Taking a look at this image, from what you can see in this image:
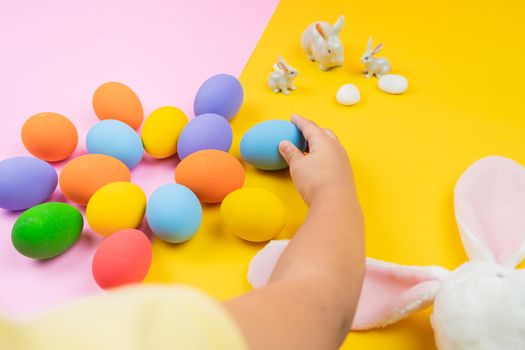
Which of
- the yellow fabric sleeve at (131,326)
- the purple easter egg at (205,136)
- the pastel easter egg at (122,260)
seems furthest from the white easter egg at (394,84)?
the yellow fabric sleeve at (131,326)

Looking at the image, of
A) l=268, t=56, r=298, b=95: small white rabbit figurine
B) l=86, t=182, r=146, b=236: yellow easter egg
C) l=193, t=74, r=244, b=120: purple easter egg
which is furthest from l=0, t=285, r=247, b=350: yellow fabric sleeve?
l=268, t=56, r=298, b=95: small white rabbit figurine

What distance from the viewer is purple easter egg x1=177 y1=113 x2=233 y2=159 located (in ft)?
2.80

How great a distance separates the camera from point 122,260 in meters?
0.68

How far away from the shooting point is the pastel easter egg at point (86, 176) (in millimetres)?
791

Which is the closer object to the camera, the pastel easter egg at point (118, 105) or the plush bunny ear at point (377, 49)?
the pastel easter egg at point (118, 105)

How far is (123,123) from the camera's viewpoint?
2.97 feet

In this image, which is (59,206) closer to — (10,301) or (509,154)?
(10,301)

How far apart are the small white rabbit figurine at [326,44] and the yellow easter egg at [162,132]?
374 mm

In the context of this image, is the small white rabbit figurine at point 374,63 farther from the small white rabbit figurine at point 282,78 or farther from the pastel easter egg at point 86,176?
the pastel easter egg at point 86,176

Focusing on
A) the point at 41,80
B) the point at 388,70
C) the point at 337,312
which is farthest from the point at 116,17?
the point at 337,312

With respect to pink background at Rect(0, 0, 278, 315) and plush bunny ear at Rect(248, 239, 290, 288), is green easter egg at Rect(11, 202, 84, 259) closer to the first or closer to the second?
pink background at Rect(0, 0, 278, 315)

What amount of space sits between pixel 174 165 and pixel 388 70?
0.51 m

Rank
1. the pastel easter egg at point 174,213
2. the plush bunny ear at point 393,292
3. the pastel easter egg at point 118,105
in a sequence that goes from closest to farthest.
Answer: the plush bunny ear at point 393,292
the pastel easter egg at point 174,213
the pastel easter egg at point 118,105

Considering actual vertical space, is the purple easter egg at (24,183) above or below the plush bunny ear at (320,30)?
below
